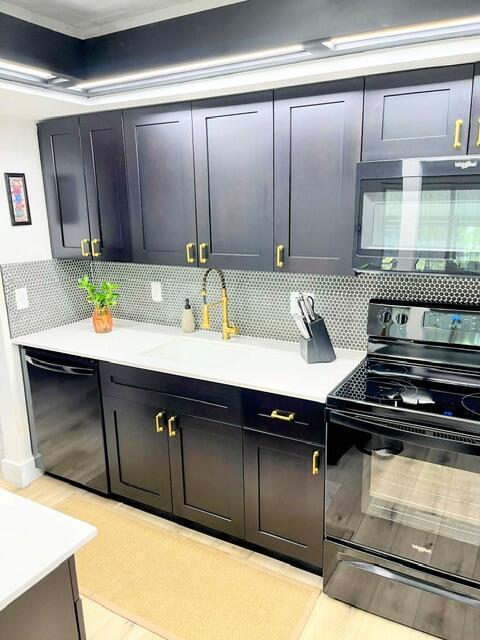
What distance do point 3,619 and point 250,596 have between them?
1354 mm

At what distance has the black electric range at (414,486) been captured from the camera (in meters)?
1.71

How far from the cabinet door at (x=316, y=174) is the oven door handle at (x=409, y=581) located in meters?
1.24

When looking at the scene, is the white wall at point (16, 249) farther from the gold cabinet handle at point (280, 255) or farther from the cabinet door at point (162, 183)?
the gold cabinet handle at point (280, 255)

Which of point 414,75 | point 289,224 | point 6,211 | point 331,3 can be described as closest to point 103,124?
point 6,211

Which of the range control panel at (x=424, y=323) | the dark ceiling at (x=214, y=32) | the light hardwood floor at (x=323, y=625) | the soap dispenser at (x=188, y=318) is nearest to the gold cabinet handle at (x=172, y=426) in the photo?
the soap dispenser at (x=188, y=318)

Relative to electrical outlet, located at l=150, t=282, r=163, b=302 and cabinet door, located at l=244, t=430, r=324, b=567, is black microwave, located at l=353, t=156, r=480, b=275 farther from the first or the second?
electrical outlet, located at l=150, t=282, r=163, b=302

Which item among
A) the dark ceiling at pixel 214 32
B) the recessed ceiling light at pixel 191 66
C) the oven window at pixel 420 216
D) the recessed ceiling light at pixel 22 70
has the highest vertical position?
the dark ceiling at pixel 214 32

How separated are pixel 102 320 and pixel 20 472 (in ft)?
3.57

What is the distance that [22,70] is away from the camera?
2082 mm

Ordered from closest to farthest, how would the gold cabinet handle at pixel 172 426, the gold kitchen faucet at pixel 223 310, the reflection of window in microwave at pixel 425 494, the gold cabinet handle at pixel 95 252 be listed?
1. the reflection of window in microwave at pixel 425 494
2. the gold cabinet handle at pixel 172 426
3. the gold kitchen faucet at pixel 223 310
4. the gold cabinet handle at pixel 95 252

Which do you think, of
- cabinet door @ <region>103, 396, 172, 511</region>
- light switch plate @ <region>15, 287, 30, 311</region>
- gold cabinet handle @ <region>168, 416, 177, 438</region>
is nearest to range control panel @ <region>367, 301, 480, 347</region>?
gold cabinet handle @ <region>168, 416, 177, 438</region>

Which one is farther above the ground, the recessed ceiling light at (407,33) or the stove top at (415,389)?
the recessed ceiling light at (407,33)

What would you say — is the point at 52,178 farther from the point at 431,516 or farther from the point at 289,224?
the point at 431,516

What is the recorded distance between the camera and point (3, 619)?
104 cm
